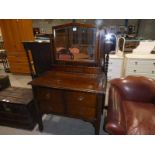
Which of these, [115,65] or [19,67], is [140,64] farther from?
[19,67]

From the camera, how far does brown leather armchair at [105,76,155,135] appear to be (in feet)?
4.10

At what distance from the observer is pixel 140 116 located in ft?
4.84

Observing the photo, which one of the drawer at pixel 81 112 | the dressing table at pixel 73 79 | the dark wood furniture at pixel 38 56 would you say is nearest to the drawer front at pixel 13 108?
the dressing table at pixel 73 79

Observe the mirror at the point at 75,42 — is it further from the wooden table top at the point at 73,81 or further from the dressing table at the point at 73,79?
the wooden table top at the point at 73,81

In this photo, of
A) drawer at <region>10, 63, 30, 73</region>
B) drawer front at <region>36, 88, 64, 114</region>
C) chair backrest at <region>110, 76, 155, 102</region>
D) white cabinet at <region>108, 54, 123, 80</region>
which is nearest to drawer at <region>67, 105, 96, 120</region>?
drawer front at <region>36, 88, 64, 114</region>

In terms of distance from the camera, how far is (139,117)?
1.46m

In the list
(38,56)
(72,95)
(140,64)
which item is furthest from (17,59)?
(140,64)

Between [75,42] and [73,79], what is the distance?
49cm

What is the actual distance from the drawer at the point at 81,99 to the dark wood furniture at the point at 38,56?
580mm

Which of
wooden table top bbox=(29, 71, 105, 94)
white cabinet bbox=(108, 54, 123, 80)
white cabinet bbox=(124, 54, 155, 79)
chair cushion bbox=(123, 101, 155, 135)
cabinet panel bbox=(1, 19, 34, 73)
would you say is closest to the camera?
chair cushion bbox=(123, 101, 155, 135)

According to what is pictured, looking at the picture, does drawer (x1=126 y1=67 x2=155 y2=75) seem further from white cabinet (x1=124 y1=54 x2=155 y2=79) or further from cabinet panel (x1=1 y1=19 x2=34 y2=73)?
cabinet panel (x1=1 y1=19 x2=34 y2=73)

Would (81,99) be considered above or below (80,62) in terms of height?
below

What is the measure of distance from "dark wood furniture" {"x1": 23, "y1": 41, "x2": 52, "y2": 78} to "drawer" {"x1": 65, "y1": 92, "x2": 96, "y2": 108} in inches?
22.8
